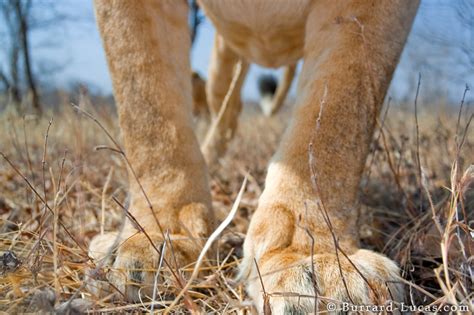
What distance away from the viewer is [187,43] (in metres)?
2.29

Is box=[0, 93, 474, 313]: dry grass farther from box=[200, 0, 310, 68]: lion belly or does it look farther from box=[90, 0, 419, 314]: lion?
box=[200, 0, 310, 68]: lion belly

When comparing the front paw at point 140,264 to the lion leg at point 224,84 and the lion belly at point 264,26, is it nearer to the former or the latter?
the lion belly at point 264,26

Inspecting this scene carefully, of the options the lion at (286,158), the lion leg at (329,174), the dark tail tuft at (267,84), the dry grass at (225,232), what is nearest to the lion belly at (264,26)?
the lion at (286,158)

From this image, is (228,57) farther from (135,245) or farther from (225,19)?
(135,245)

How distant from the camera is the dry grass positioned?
3.98 feet

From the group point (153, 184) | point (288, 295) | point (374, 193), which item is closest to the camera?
point (288, 295)

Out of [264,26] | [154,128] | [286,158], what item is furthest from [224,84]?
[286,158]

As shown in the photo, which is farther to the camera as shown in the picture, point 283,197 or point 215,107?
point 215,107

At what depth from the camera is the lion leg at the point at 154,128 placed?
172 cm

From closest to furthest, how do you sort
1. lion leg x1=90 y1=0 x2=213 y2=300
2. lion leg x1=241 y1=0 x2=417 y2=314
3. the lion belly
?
1. lion leg x1=241 y1=0 x2=417 y2=314
2. lion leg x1=90 y1=0 x2=213 y2=300
3. the lion belly

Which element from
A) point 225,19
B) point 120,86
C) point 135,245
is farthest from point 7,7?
point 135,245

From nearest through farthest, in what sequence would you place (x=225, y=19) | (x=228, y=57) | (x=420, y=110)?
(x=225, y=19), (x=228, y=57), (x=420, y=110)

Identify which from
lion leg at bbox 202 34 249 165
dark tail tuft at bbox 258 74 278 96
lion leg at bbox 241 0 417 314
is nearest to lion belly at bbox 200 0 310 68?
lion leg at bbox 241 0 417 314

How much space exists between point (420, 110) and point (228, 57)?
2.89 m
